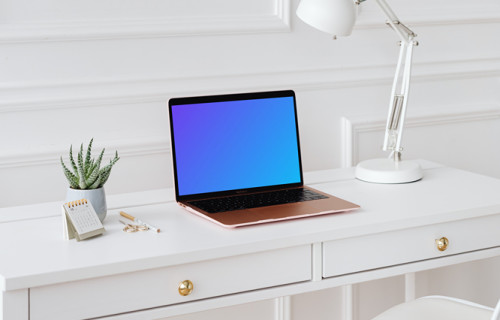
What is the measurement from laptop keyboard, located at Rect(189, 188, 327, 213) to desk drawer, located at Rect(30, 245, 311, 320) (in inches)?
7.2

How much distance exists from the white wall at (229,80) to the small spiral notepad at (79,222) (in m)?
0.38

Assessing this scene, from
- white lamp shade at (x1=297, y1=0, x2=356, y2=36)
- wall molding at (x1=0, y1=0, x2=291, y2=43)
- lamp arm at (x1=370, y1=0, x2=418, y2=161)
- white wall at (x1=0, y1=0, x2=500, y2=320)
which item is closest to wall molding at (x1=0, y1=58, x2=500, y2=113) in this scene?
white wall at (x1=0, y1=0, x2=500, y2=320)

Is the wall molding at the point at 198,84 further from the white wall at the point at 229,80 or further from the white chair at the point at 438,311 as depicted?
the white chair at the point at 438,311

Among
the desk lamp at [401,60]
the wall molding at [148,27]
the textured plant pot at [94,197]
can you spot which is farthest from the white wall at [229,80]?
the textured plant pot at [94,197]

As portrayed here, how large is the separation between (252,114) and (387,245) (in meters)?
0.44

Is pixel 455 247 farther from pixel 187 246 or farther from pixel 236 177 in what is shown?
pixel 187 246

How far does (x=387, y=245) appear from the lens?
157 centimetres

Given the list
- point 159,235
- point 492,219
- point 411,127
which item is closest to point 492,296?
point 411,127

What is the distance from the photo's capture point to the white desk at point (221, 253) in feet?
4.25

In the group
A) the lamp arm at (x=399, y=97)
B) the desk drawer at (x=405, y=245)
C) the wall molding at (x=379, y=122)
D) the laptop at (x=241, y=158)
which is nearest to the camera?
the desk drawer at (x=405, y=245)

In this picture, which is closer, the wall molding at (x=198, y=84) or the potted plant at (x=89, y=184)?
the potted plant at (x=89, y=184)

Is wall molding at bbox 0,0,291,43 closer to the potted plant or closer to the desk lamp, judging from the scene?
the desk lamp

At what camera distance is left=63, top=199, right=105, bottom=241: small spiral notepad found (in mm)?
1421

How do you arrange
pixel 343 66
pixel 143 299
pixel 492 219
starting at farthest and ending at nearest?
pixel 343 66 < pixel 492 219 < pixel 143 299
